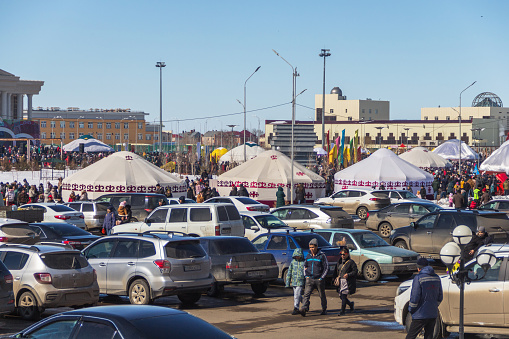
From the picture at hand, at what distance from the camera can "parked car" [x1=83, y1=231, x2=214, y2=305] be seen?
15219mm

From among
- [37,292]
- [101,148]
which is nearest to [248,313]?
[37,292]

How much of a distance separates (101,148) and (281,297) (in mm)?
56669

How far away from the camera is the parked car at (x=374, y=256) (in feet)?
63.9

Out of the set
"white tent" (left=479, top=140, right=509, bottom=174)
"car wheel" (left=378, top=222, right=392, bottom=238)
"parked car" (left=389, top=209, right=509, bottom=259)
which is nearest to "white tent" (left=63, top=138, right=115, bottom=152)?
"white tent" (left=479, top=140, right=509, bottom=174)

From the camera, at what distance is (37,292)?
46.5ft

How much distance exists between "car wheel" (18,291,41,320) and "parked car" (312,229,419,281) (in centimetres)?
823

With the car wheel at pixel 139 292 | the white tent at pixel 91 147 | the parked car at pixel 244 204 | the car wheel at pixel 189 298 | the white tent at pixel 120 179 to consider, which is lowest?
the car wheel at pixel 189 298

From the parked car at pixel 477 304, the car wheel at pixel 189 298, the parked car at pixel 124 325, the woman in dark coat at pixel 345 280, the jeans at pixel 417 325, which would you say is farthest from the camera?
the car wheel at pixel 189 298

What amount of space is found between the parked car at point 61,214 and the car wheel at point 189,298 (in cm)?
1325

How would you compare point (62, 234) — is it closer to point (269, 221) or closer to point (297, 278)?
point (269, 221)

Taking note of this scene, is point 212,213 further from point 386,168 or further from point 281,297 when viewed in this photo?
point 386,168

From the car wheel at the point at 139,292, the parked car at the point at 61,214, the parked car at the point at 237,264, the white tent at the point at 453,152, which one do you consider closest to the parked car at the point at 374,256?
the parked car at the point at 237,264

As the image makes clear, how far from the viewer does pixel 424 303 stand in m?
11.2

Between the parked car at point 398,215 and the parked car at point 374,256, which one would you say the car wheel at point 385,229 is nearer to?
the parked car at point 398,215
